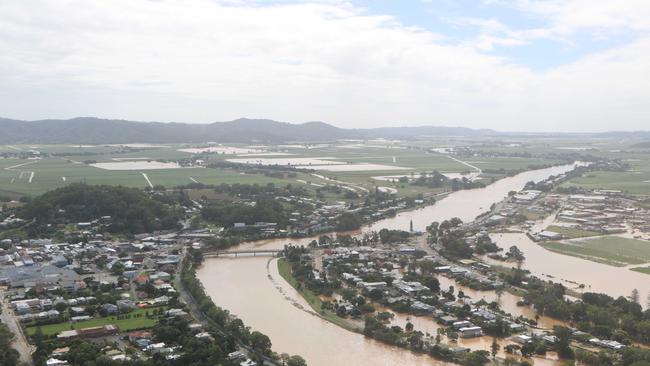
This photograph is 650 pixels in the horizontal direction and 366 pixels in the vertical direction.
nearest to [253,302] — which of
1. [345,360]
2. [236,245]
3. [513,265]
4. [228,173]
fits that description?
[345,360]

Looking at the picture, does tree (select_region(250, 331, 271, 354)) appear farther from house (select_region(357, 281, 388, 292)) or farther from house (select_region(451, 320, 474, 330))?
house (select_region(357, 281, 388, 292))

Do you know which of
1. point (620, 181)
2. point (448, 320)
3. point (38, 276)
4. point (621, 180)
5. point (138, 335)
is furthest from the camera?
point (621, 180)

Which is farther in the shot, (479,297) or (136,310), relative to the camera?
(479,297)

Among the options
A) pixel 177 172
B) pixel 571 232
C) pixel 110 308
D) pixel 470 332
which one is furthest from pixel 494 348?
pixel 177 172

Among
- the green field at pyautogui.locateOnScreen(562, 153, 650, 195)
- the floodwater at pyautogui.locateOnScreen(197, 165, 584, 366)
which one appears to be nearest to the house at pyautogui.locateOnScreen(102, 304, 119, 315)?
the floodwater at pyautogui.locateOnScreen(197, 165, 584, 366)

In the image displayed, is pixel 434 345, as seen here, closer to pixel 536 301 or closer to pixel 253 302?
pixel 536 301

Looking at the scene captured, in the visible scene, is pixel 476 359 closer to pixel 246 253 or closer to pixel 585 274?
pixel 585 274
